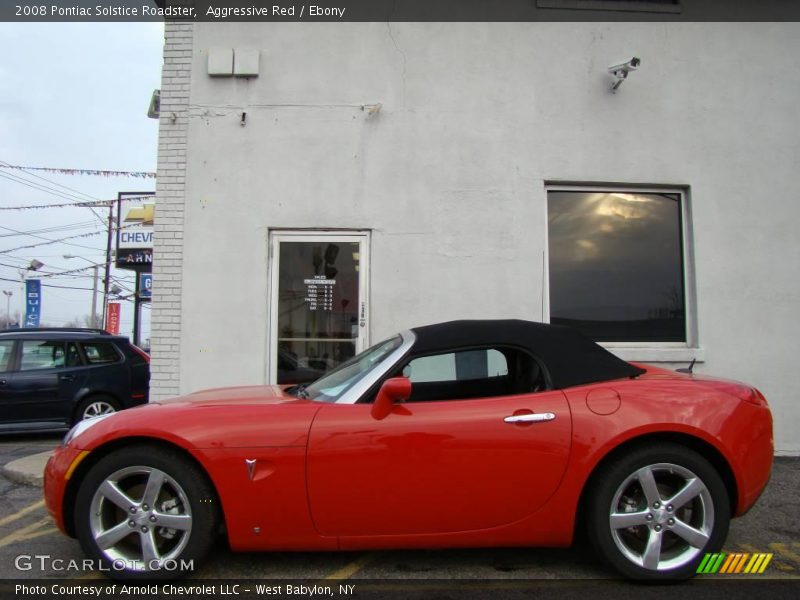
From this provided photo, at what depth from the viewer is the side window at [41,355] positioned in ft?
25.1

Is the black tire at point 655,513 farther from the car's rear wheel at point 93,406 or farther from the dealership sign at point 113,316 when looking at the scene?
the dealership sign at point 113,316

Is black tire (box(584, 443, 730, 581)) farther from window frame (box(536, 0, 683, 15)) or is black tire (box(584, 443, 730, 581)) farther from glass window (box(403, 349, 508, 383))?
window frame (box(536, 0, 683, 15))

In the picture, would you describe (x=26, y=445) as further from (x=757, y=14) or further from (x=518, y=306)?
(x=757, y=14)

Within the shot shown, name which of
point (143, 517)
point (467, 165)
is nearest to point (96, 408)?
point (143, 517)

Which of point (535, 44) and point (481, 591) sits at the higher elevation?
point (535, 44)

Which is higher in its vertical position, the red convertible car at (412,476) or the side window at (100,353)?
the side window at (100,353)

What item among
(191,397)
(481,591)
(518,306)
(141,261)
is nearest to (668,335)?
(518,306)

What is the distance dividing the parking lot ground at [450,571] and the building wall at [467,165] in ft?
8.55

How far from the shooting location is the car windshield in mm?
3186

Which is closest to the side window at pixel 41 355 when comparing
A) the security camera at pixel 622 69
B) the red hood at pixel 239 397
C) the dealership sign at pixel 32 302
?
the red hood at pixel 239 397

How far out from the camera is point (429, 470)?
2863mm

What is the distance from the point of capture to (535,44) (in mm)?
6367

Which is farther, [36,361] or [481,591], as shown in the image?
[36,361]

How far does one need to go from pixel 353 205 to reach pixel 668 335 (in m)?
3.65
